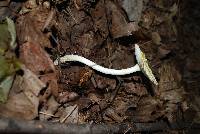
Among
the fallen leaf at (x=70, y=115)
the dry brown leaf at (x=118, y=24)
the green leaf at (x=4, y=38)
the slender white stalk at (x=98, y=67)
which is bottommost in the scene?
the fallen leaf at (x=70, y=115)

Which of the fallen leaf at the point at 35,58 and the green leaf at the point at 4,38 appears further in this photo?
the fallen leaf at the point at 35,58

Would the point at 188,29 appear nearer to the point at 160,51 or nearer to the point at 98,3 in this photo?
the point at 160,51

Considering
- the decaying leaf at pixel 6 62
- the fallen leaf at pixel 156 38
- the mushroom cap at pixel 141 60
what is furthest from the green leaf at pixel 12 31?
the fallen leaf at pixel 156 38

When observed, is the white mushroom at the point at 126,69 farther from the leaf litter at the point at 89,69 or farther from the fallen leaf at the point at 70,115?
the fallen leaf at the point at 70,115

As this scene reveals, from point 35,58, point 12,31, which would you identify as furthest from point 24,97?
point 12,31

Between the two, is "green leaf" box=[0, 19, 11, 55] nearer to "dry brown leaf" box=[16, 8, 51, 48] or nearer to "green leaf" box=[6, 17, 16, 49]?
"green leaf" box=[6, 17, 16, 49]

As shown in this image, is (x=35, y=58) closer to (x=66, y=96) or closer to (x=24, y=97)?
(x=24, y=97)

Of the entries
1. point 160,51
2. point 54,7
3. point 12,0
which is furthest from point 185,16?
point 12,0

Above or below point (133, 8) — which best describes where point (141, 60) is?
below
